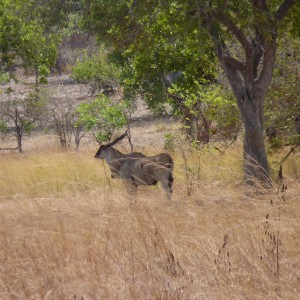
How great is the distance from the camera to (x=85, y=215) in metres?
6.52

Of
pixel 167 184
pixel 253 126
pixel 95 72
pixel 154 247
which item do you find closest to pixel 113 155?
pixel 167 184

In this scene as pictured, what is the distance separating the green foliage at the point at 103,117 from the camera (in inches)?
697

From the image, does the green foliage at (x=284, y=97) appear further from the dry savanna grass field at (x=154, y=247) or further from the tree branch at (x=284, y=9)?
the dry savanna grass field at (x=154, y=247)

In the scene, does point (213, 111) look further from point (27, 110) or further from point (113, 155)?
point (27, 110)

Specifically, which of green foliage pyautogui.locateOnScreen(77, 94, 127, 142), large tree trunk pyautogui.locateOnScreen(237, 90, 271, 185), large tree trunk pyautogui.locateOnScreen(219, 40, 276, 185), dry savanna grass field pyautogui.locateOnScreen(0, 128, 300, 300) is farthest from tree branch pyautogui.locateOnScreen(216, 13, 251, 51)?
green foliage pyautogui.locateOnScreen(77, 94, 127, 142)

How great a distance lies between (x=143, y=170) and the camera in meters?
10.1

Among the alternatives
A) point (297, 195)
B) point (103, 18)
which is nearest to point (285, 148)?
point (103, 18)

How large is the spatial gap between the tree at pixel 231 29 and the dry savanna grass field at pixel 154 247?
221 centimetres

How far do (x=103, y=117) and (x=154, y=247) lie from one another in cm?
1261

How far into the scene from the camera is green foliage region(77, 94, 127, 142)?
58.1 ft

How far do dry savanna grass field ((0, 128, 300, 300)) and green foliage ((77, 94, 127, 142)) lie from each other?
10146 mm

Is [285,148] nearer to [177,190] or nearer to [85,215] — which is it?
[177,190]

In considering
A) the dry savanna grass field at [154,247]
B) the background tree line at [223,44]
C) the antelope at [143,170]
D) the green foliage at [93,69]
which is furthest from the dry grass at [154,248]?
the green foliage at [93,69]

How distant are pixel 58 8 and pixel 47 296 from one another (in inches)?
212
